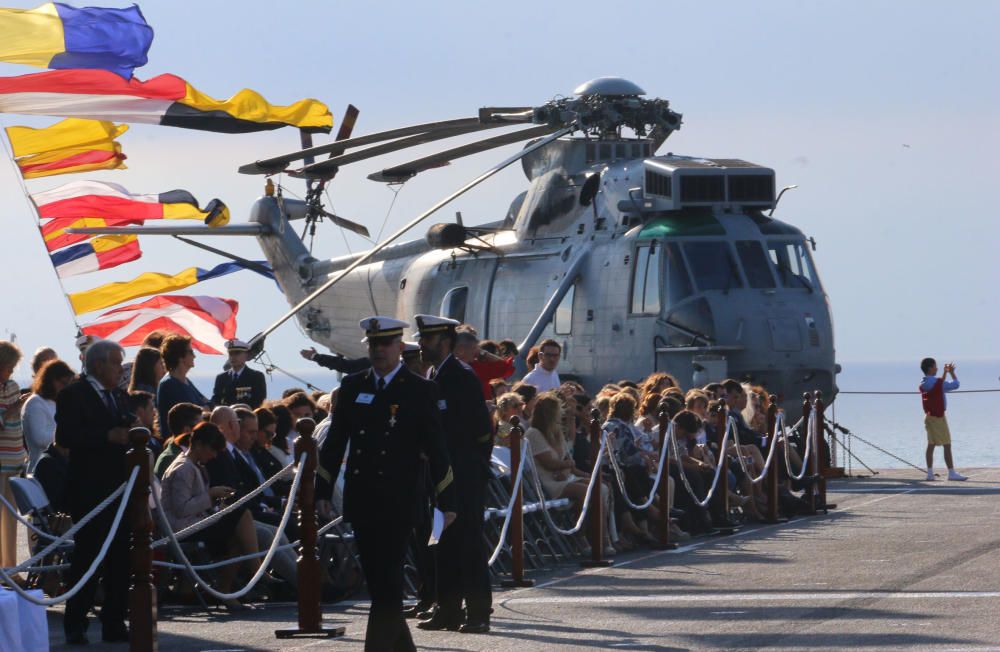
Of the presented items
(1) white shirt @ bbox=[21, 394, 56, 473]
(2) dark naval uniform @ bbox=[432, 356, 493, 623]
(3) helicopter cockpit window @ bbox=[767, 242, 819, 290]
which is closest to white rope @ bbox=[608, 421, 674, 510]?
(2) dark naval uniform @ bbox=[432, 356, 493, 623]

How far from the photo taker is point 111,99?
801 inches

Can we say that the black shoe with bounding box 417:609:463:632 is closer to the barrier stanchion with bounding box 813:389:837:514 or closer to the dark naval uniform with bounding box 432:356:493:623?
the dark naval uniform with bounding box 432:356:493:623

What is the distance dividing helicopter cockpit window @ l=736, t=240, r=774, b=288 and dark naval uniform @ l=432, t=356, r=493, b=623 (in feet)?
37.1

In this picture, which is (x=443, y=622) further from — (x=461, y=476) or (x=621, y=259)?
(x=621, y=259)

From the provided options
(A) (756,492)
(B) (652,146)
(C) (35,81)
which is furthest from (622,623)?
(B) (652,146)

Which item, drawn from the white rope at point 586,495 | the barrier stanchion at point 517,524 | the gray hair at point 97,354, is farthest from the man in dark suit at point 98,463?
the white rope at point 586,495

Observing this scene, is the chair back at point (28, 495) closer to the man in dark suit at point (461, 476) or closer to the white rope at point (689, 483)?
the man in dark suit at point (461, 476)

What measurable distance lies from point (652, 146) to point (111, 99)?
8245 millimetres

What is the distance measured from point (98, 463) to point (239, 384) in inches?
269

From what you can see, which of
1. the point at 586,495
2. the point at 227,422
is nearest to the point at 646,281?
the point at 586,495

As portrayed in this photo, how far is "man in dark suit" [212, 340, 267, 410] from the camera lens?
1683 centimetres

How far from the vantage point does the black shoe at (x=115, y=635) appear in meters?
9.91

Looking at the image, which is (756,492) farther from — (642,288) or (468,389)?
(468,389)

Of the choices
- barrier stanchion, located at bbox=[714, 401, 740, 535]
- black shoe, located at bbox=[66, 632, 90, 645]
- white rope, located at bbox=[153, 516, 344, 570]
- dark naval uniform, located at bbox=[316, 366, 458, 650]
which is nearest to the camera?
dark naval uniform, located at bbox=[316, 366, 458, 650]
